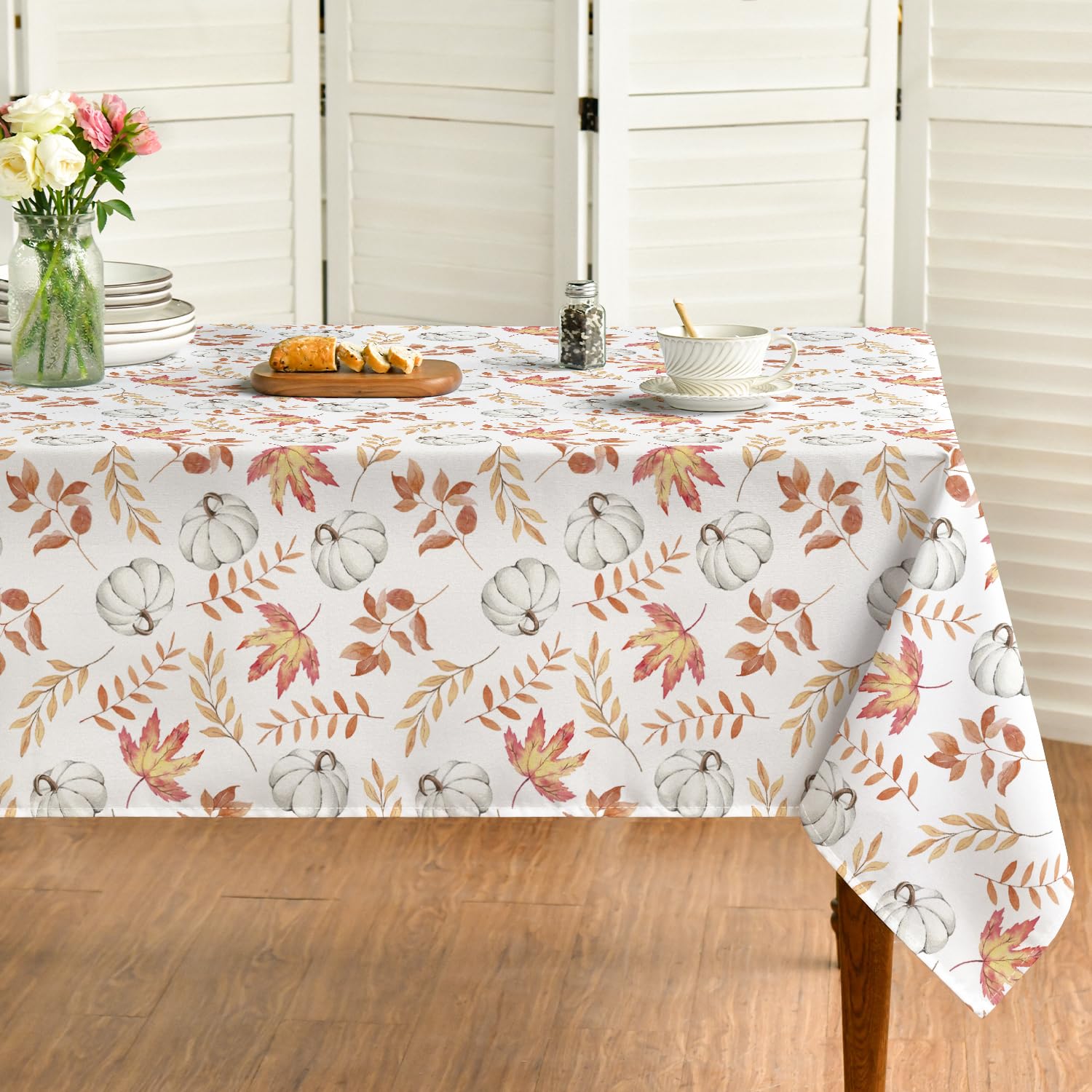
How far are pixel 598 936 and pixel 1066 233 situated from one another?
1.54m

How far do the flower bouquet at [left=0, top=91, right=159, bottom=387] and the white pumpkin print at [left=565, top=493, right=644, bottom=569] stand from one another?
0.70 m

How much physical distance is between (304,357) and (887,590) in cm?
75

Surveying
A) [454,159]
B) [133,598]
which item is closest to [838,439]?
[133,598]

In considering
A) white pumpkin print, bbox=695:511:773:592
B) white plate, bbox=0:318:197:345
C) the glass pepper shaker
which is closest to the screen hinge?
the glass pepper shaker

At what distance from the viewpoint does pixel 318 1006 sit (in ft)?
6.95

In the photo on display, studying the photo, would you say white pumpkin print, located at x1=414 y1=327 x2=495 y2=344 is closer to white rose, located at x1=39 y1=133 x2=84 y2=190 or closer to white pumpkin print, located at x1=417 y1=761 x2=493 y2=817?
white rose, located at x1=39 y1=133 x2=84 y2=190

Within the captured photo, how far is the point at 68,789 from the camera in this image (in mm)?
1654

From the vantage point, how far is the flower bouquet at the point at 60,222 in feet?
5.93

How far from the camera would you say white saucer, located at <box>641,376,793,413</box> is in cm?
178

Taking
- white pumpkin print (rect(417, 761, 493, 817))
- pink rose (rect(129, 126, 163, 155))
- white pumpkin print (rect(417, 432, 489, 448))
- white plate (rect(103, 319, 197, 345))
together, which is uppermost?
pink rose (rect(129, 126, 163, 155))

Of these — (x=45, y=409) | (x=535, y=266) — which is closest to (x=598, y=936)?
(x=45, y=409)

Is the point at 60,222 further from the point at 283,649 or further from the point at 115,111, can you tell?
the point at 283,649

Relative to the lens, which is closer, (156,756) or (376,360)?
(156,756)

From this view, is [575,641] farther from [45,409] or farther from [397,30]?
[397,30]
